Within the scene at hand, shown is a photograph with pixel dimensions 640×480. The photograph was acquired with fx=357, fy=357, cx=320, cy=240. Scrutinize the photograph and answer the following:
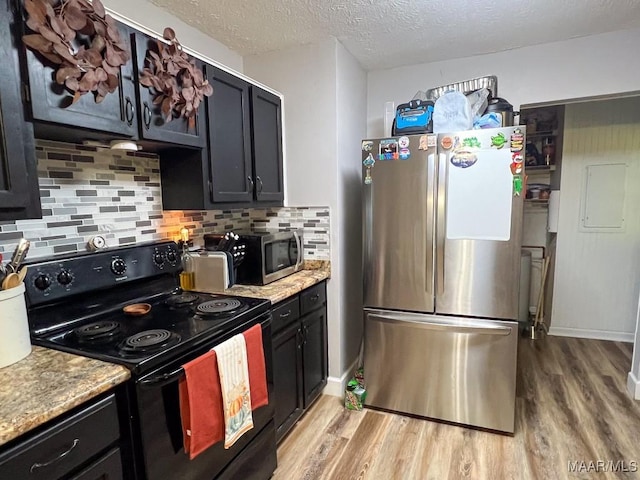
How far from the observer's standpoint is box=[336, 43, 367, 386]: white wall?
2396mm

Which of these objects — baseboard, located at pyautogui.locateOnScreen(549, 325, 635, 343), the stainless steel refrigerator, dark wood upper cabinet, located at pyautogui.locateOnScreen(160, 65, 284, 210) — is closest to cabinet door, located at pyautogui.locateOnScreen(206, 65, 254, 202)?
dark wood upper cabinet, located at pyautogui.locateOnScreen(160, 65, 284, 210)

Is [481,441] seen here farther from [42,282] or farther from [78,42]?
[78,42]

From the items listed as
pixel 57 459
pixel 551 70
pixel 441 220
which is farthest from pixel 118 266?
pixel 551 70

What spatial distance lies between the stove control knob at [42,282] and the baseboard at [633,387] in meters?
3.37

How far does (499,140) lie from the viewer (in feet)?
6.20

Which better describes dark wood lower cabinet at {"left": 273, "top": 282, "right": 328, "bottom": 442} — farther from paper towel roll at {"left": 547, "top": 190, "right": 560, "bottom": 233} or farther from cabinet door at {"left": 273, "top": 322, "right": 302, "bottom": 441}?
paper towel roll at {"left": 547, "top": 190, "right": 560, "bottom": 233}

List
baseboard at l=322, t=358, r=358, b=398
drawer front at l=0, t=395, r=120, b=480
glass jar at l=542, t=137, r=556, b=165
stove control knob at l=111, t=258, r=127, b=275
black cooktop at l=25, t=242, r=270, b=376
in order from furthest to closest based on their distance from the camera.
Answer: glass jar at l=542, t=137, r=556, b=165, baseboard at l=322, t=358, r=358, b=398, stove control knob at l=111, t=258, r=127, b=275, black cooktop at l=25, t=242, r=270, b=376, drawer front at l=0, t=395, r=120, b=480

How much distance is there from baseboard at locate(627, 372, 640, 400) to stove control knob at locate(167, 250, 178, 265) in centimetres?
302

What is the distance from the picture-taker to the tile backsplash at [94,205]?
4.58 feet

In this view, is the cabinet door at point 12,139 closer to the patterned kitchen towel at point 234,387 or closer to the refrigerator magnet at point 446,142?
the patterned kitchen towel at point 234,387

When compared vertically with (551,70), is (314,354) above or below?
below

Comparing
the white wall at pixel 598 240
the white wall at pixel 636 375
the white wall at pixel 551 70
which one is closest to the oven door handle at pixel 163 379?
the white wall at pixel 551 70

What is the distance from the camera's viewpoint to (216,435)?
1282 millimetres

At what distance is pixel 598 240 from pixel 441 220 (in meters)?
2.24
